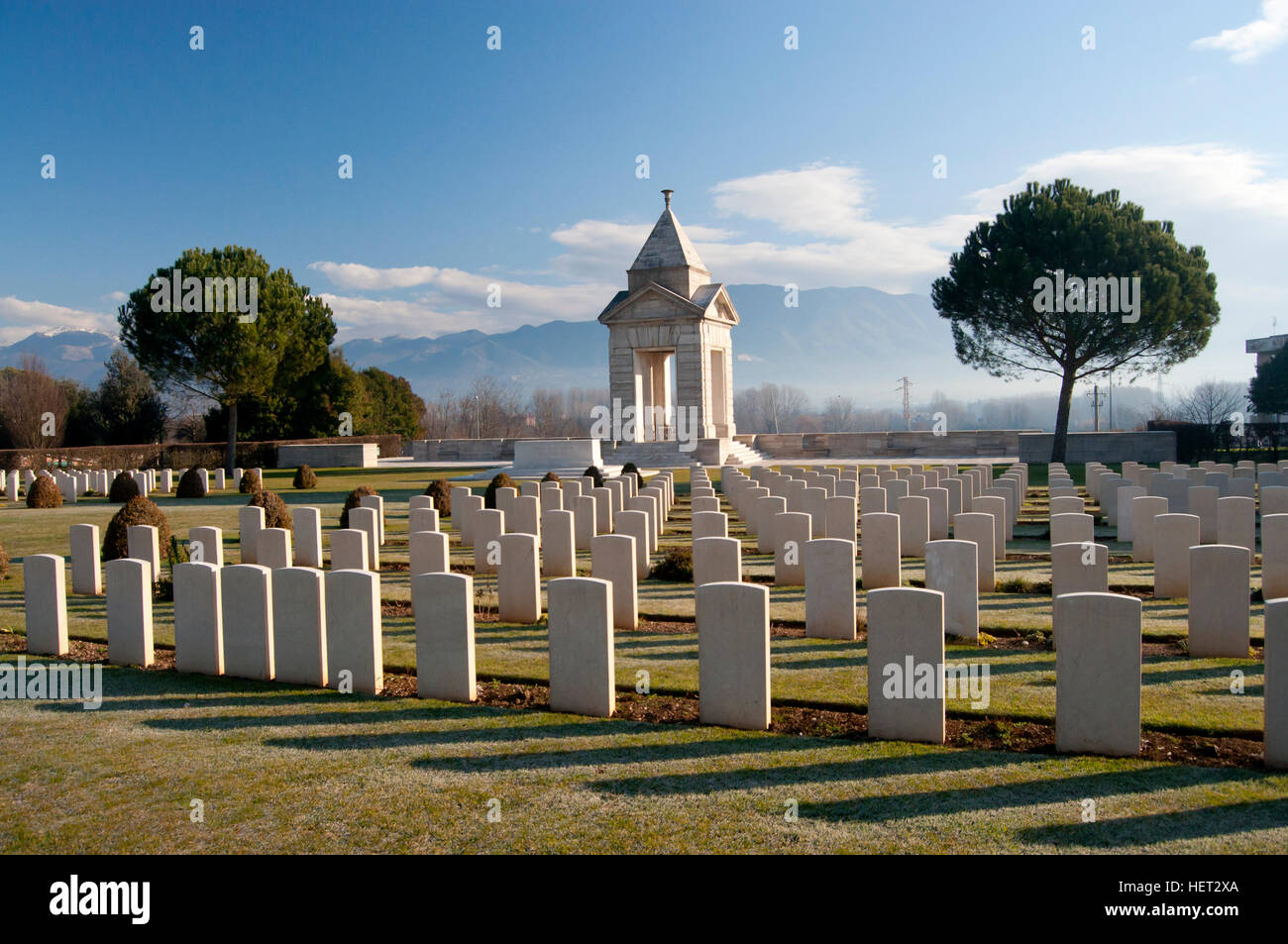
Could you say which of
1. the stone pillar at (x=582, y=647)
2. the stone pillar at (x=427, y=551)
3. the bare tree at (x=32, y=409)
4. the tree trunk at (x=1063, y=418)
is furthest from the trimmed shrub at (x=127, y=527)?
the bare tree at (x=32, y=409)

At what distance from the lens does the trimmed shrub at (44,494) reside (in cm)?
2192

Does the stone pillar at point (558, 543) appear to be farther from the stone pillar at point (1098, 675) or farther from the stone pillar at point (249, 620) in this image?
the stone pillar at point (1098, 675)

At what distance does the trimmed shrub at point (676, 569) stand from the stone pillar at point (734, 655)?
479cm

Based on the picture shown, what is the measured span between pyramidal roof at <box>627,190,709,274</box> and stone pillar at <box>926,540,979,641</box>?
30.0 m

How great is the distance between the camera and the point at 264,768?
477cm

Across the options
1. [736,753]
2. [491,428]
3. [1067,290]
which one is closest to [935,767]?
[736,753]

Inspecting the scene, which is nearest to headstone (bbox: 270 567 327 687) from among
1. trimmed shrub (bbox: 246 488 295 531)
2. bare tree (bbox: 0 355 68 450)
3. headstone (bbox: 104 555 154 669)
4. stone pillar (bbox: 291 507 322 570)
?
headstone (bbox: 104 555 154 669)

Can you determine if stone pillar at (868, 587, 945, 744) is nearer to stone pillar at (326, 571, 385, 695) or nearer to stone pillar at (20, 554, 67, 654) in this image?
stone pillar at (326, 571, 385, 695)

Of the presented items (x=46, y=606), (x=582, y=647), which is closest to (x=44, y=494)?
(x=46, y=606)

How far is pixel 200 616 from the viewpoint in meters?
6.64

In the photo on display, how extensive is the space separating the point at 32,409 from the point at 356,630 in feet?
148

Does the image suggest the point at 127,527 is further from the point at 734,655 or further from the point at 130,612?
the point at 734,655
